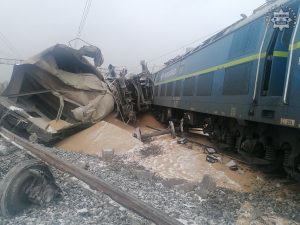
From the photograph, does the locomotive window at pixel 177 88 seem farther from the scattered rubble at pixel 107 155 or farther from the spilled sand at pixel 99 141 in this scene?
the scattered rubble at pixel 107 155

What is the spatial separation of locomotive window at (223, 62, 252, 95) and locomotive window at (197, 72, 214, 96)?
101 centimetres

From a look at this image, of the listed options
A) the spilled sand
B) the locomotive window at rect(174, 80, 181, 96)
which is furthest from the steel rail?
the locomotive window at rect(174, 80, 181, 96)

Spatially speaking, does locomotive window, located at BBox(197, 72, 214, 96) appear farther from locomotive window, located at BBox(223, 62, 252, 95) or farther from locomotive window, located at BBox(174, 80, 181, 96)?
locomotive window, located at BBox(174, 80, 181, 96)

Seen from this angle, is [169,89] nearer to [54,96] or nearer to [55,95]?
[54,96]

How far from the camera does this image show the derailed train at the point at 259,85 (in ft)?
18.0

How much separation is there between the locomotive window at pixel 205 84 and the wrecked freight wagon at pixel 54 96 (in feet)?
11.8

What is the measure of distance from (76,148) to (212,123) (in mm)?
3810

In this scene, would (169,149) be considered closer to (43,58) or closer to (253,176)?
(253,176)

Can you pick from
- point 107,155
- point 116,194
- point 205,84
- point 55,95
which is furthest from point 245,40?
point 55,95

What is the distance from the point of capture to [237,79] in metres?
7.27

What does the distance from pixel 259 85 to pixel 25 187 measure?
4.05 metres

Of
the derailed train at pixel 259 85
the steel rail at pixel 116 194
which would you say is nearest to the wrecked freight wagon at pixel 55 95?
the derailed train at pixel 259 85

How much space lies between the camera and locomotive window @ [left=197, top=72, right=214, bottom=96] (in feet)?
29.6

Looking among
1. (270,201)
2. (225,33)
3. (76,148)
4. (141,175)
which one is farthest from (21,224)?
(225,33)
